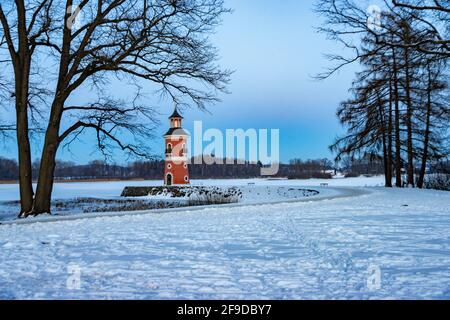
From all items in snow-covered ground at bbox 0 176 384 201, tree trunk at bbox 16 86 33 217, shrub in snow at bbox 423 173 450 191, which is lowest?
snow-covered ground at bbox 0 176 384 201

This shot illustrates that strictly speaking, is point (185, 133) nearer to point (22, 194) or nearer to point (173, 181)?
point (173, 181)

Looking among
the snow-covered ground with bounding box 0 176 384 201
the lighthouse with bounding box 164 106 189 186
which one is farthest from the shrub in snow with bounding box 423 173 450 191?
the lighthouse with bounding box 164 106 189 186

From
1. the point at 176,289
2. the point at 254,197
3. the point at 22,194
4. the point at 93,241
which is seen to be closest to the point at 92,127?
the point at 22,194

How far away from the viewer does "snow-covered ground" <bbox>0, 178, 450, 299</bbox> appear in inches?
172

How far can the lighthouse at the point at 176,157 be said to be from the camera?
4850 centimetres

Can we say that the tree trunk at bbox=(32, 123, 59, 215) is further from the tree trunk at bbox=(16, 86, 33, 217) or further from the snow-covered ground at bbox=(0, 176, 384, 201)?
the snow-covered ground at bbox=(0, 176, 384, 201)

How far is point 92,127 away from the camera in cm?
1568

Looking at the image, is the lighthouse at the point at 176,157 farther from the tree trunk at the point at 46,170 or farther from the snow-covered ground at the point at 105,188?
the tree trunk at the point at 46,170

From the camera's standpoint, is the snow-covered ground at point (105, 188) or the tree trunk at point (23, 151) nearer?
the tree trunk at point (23, 151)

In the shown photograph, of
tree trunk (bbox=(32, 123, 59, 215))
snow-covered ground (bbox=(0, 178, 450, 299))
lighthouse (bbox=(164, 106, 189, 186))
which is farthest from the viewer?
lighthouse (bbox=(164, 106, 189, 186))

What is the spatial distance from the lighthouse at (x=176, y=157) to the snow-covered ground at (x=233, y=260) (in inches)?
1497

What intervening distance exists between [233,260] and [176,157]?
4304 centimetres

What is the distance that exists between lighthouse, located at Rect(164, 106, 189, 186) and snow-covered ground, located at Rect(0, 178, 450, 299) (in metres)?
38.0

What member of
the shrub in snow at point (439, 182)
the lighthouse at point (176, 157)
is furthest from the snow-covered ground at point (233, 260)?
the lighthouse at point (176, 157)
